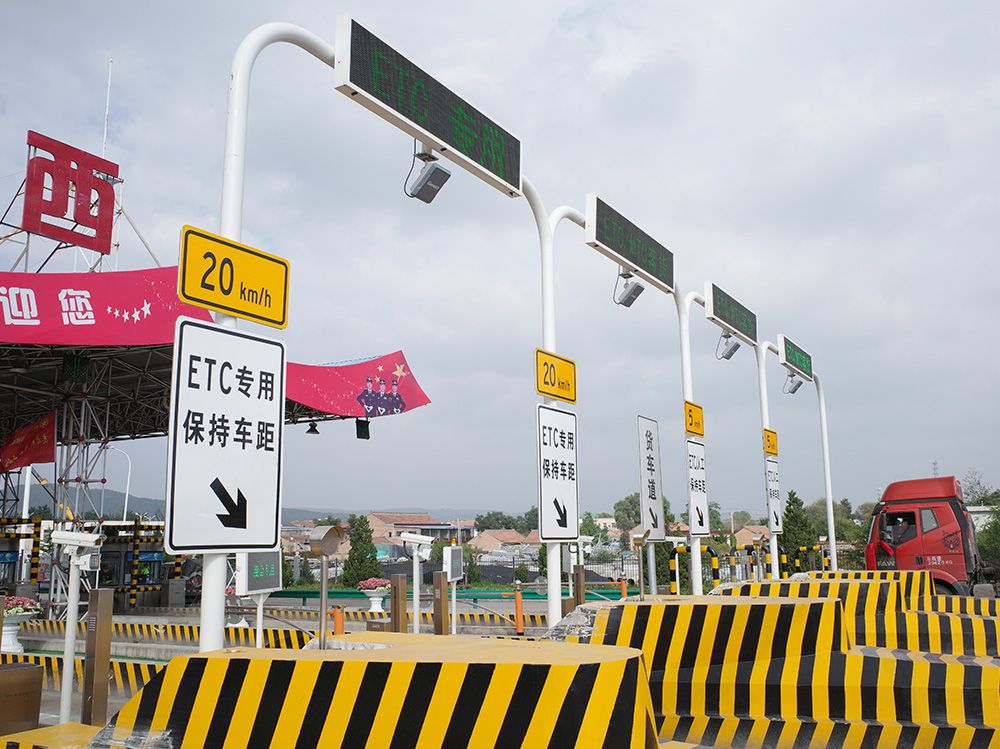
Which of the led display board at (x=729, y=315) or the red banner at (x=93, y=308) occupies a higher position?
the red banner at (x=93, y=308)

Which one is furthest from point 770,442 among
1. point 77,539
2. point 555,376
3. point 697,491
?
point 77,539

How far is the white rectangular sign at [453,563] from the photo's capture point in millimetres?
12688

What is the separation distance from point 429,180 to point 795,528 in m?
28.1

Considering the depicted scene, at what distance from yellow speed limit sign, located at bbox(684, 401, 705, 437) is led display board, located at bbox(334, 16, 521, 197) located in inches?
205

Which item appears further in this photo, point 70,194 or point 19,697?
point 70,194

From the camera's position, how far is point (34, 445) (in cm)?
2458

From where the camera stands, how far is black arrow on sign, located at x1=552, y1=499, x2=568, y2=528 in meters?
8.67

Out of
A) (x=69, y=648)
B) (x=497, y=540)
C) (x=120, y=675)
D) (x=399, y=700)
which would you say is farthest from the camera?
(x=497, y=540)

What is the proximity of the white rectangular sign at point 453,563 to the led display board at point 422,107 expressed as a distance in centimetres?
616

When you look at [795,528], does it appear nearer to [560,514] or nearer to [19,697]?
[560,514]

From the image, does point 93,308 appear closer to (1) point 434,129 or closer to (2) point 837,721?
(1) point 434,129

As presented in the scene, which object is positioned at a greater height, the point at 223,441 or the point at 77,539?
the point at 223,441

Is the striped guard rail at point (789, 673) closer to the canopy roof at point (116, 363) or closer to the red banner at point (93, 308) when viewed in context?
the canopy roof at point (116, 363)

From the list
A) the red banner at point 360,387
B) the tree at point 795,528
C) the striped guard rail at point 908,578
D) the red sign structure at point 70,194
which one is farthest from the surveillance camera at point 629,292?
the tree at point 795,528
